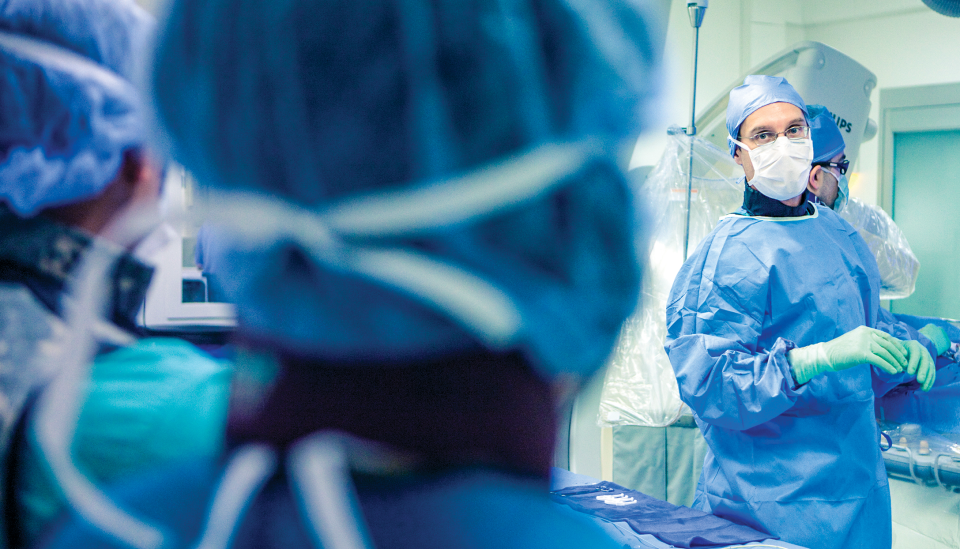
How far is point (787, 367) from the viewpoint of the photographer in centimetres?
128

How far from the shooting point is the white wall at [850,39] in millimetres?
3482

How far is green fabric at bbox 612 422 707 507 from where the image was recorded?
2.24m

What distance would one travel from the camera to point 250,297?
1.37 ft

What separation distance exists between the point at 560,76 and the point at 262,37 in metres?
0.18

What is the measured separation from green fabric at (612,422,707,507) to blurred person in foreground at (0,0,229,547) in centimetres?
173

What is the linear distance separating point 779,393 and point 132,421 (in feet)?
3.53

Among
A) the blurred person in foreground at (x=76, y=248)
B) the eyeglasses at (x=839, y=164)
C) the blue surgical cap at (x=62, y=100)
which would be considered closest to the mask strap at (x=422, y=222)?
the blurred person in foreground at (x=76, y=248)

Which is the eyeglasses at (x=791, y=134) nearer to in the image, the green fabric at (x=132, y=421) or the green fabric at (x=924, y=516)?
the green fabric at (x=924, y=516)

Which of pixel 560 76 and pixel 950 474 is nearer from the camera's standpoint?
pixel 560 76

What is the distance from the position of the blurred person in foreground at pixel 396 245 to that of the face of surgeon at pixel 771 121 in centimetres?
132

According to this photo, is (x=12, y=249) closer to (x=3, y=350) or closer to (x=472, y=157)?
(x=3, y=350)

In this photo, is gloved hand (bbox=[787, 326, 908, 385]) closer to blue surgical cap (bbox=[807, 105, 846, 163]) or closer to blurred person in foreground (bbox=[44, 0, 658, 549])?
blue surgical cap (bbox=[807, 105, 846, 163])

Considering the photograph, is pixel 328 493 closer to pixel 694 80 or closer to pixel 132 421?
pixel 132 421

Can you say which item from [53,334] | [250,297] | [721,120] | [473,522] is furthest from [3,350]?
[721,120]
